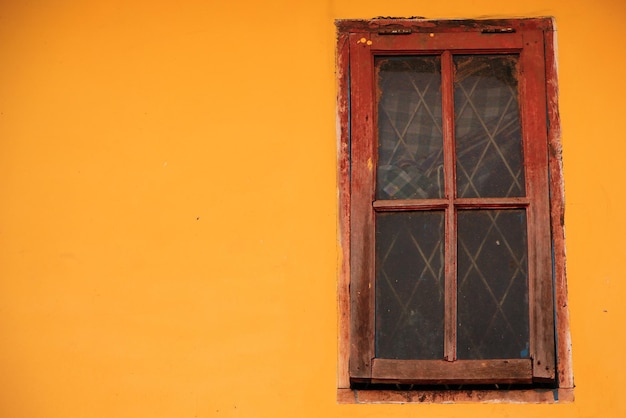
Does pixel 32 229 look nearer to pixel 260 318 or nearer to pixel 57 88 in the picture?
pixel 57 88

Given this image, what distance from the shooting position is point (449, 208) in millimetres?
2934

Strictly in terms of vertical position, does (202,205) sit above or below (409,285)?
above

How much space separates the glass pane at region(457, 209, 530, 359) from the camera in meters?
2.90

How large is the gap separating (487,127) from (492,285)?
1.72ft

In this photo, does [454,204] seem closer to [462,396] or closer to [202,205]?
[462,396]

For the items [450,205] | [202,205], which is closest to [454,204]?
[450,205]

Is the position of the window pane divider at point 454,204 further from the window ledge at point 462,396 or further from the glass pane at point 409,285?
the window ledge at point 462,396

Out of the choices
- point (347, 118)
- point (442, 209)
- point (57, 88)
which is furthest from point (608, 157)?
point (57, 88)

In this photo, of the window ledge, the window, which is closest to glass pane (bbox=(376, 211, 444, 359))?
the window

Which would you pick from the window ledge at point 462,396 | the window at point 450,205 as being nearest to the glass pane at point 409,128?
the window at point 450,205

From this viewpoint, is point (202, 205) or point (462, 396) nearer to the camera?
point (462, 396)

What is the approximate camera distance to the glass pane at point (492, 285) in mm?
2898

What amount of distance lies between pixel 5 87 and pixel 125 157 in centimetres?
48

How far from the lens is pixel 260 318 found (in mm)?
2951
